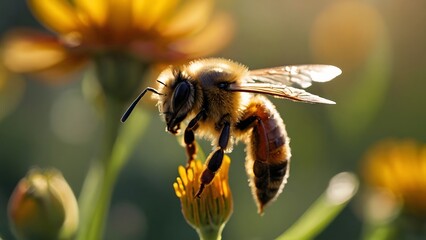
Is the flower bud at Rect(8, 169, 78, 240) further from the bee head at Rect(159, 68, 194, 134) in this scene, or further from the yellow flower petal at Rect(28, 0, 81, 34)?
the yellow flower petal at Rect(28, 0, 81, 34)

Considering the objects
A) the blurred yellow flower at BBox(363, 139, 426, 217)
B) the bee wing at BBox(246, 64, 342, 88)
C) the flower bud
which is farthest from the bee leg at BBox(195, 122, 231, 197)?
the blurred yellow flower at BBox(363, 139, 426, 217)

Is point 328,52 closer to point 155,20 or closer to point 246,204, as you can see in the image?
point 246,204

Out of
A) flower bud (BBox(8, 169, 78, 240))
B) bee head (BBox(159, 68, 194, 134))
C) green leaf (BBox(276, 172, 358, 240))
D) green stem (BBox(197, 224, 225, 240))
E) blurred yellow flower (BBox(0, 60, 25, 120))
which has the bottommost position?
blurred yellow flower (BBox(0, 60, 25, 120))

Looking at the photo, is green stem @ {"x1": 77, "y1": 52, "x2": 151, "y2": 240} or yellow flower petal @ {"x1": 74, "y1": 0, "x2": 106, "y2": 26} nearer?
green stem @ {"x1": 77, "y1": 52, "x2": 151, "y2": 240}

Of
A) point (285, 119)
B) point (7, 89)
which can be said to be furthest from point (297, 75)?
point (285, 119)

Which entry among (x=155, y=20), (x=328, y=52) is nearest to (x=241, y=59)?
(x=328, y=52)

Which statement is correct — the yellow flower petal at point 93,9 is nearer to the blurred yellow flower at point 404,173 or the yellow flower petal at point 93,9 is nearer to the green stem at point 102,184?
the green stem at point 102,184

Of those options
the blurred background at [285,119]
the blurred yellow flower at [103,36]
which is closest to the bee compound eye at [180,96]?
the blurred yellow flower at [103,36]

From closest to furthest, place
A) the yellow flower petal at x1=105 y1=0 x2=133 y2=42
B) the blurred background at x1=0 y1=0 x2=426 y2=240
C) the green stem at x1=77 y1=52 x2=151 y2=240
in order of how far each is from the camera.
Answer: the green stem at x1=77 y1=52 x2=151 y2=240
the yellow flower petal at x1=105 y1=0 x2=133 y2=42
the blurred background at x1=0 y1=0 x2=426 y2=240
